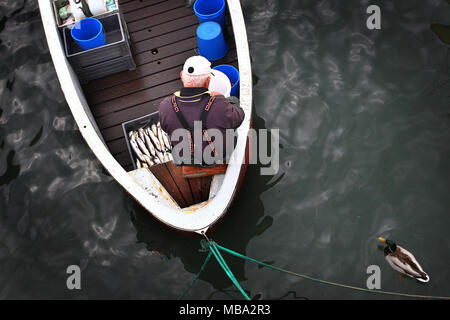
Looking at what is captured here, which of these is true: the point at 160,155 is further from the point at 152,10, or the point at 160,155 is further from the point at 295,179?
the point at 152,10

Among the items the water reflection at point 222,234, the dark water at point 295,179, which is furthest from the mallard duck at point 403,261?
the water reflection at point 222,234

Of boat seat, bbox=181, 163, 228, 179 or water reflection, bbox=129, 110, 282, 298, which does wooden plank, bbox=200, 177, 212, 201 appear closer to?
boat seat, bbox=181, 163, 228, 179

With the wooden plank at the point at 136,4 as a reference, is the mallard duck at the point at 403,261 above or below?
below

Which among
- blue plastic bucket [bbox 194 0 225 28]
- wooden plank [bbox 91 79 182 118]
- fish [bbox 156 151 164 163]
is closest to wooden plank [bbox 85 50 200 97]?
wooden plank [bbox 91 79 182 118]

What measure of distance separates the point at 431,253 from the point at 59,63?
16.9 feet

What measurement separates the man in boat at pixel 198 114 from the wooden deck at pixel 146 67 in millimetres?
1430

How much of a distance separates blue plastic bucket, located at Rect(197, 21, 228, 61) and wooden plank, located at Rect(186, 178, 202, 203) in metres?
1.71

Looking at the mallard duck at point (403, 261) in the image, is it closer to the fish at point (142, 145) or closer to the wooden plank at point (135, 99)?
the fish at point (142, 145)

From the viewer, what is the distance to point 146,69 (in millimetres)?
5637

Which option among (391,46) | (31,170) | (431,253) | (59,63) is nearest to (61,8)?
(59,63)

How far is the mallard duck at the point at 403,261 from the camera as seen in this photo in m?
4.85

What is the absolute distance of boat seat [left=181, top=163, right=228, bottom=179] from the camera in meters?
4.54

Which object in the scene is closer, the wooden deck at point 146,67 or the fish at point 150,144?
the fish at point 150,144
